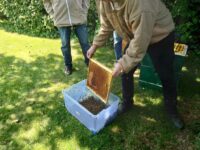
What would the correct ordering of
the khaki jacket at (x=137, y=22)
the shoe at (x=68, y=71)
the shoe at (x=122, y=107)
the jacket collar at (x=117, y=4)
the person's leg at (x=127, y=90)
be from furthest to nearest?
1. the shoe at (x=68, y=71)
2. the shoe at (x=122, y=107)
3. the person's leg at (x=127, y=90)
4. the jacket collar at (x=117, y=4)
5. the khaki jacket at (x=137, y=22)

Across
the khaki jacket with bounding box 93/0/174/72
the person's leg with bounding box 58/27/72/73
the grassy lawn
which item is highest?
the khaki jacket with bounding box 93/0/174/72

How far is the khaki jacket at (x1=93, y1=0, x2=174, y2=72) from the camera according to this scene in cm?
264

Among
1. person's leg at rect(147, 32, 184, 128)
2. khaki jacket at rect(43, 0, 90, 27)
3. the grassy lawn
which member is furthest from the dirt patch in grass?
khaki jacket at rect(43, 0, 90, 27)

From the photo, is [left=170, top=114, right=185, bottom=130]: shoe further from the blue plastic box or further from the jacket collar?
the jacket collar

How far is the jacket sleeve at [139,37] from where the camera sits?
8.70ft

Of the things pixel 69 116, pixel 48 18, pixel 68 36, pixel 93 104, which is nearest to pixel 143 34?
pixel 93 104

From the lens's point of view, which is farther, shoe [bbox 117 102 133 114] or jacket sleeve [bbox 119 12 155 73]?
shoe [bbox 117 102 133 114]

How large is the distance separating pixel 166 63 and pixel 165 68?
7cm

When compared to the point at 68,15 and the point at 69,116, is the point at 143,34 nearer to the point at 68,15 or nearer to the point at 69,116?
the point at 69,116

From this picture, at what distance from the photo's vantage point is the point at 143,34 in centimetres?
273

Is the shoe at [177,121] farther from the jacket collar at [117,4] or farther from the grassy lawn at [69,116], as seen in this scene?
the jacket collar at [117,4]

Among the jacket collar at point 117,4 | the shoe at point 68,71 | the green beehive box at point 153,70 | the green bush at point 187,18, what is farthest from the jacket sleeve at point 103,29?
the green bush at point 187,18

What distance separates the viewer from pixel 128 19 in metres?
2.80

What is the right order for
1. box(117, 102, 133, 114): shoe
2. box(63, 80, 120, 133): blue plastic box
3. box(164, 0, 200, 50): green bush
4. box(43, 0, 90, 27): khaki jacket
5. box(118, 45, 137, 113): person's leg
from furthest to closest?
box(164, 0, 200, 50): green bush, box(43, 0, 90, 27): khaki jacket, box(117, 102, 133, 114): shoe, box(118, 45, 137, 113): person's leg, box(63, 80, 120, 133): blue plastic box
